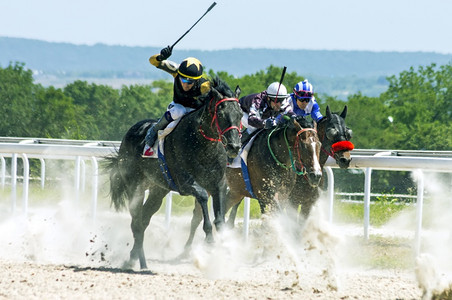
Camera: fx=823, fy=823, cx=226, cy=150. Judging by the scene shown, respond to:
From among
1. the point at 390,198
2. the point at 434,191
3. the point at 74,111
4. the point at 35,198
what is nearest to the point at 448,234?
the point at 434,191

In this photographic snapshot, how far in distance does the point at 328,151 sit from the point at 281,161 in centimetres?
66

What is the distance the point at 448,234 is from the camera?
8438 millimetres

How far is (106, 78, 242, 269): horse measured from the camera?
689 centimetres

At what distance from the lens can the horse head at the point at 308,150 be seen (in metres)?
7.16

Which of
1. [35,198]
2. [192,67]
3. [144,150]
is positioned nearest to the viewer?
[192,67]

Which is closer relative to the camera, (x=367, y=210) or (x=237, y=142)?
(x=237, y=142)

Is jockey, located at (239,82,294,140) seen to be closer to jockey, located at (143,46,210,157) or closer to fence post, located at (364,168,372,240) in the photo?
jockey, located at (143,46,210,157)

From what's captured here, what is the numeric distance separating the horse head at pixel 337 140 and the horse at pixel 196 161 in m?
1.24

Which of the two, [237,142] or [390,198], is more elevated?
[237,142]

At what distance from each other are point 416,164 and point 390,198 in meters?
2.69

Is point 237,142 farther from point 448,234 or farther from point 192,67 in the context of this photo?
point 448,234

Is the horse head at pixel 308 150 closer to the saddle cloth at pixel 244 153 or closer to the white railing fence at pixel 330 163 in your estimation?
the saddle cloth at pixel 244 153

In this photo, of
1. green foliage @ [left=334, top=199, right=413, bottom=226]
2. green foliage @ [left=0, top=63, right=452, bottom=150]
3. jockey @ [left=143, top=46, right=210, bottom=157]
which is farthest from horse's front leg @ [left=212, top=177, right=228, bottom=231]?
green foliage @ [left=0, top=63, right=452, bottom=150]

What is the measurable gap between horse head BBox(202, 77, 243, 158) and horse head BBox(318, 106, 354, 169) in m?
1.32
